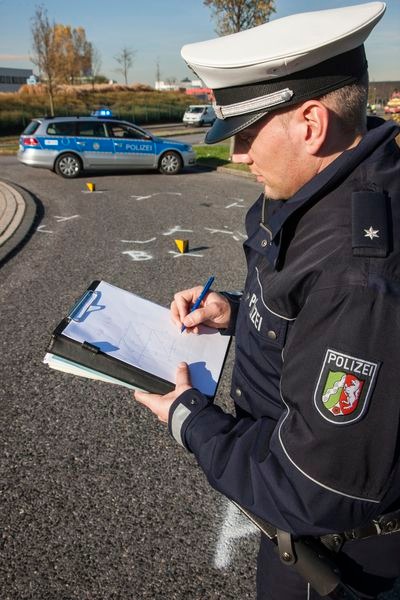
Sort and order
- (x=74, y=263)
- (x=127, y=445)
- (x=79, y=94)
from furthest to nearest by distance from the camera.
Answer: (x=79, y=94), (x=74, y=263), (x=127, y=445)

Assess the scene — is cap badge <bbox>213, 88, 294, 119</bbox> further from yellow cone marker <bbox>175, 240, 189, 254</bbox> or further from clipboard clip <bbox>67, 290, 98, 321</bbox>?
yellow cone marker <bbox>175, 240, 189, 254</bbox>

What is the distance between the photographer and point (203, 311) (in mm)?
1762

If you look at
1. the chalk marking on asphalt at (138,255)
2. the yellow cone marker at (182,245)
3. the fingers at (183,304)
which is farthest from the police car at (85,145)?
the fingers at (183,304)

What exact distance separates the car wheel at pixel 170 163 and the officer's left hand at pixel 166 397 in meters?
13.1

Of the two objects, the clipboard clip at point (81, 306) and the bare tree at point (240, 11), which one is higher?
the bare tree at point (240, 11)

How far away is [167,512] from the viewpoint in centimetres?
255

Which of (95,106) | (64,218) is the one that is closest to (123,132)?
(64,218)

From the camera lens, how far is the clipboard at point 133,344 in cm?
150

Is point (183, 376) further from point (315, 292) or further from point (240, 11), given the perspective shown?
point (240, 11)

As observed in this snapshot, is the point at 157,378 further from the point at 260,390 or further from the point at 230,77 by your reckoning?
the point at 230,77

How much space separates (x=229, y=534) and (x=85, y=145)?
12018 millimetres

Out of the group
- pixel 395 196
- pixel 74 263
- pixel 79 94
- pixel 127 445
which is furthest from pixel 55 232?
pixel 79 94

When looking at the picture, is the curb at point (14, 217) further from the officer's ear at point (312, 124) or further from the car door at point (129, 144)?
the officer's ear at point (312, 124)

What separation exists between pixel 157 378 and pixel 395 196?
0.80 meters
